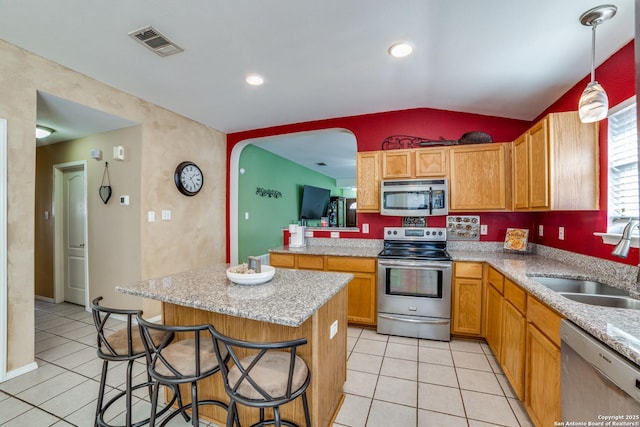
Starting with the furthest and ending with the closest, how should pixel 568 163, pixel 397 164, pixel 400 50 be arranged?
pixel 397 164 < pixel 400 50 < pixel 568 163

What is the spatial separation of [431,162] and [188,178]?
307 centimetres

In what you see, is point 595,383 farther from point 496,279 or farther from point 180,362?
point 180,362

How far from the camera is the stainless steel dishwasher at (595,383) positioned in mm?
967

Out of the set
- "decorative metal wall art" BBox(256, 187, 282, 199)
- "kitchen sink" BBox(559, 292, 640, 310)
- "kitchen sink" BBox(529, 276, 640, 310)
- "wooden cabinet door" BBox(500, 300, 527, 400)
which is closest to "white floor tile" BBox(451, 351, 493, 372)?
→ "wooden cabinet door" BBox(500, 300, 527, 400)

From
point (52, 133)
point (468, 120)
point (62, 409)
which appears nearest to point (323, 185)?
Answer: point (468, 120)

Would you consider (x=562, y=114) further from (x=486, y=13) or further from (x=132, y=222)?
(x=132, y=222)

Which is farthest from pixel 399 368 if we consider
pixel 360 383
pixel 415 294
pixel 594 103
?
pixel 594 103

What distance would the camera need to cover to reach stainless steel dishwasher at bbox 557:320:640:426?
3.17ft

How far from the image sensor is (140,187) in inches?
128

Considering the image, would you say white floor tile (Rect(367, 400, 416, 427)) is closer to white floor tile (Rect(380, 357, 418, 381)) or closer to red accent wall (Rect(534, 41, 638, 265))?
white floor tile (Rect(380, 357, 418, 381))

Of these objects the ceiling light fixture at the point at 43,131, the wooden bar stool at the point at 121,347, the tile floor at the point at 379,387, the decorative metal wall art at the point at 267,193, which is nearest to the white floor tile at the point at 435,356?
the tile floor at the point at 379,387

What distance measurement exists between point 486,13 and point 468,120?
1.80 m

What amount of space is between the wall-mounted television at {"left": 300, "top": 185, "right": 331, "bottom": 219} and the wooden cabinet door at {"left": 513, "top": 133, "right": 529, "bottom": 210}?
498 cm

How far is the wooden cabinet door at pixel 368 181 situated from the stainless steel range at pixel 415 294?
2.11 feet
